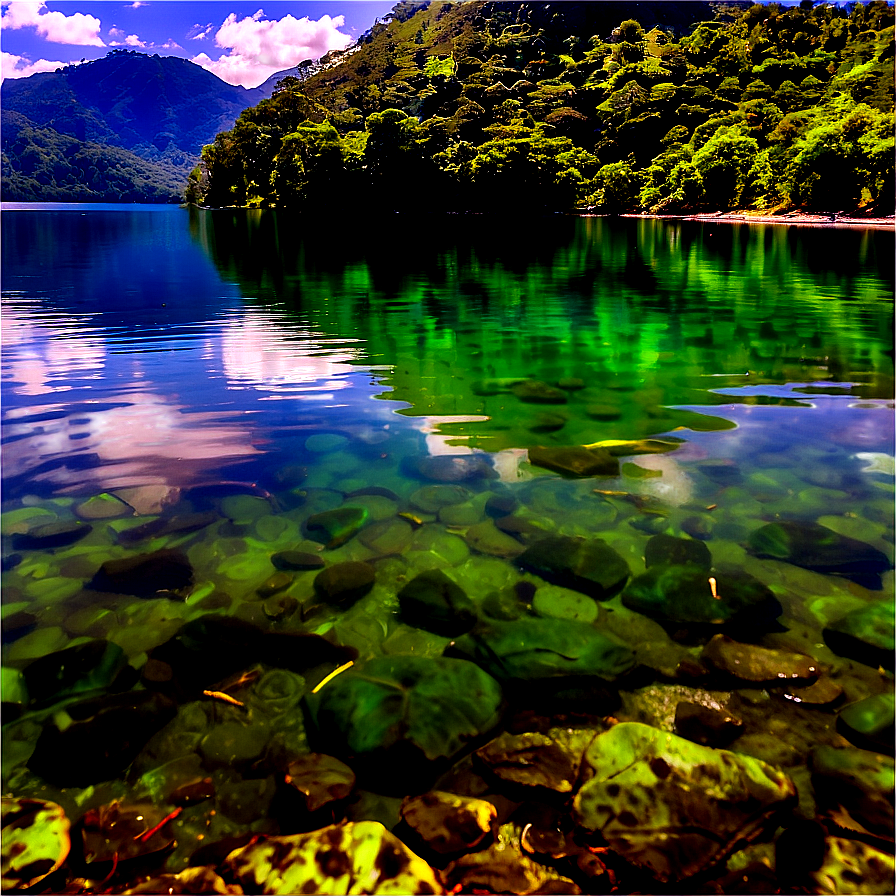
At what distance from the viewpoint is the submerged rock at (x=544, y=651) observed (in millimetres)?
4055

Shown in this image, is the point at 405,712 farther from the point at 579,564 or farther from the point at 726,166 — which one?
the point at 726,166

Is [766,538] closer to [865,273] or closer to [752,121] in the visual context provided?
[865,273]

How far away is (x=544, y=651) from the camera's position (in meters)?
4.17

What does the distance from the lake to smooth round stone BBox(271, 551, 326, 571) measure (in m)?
0.03

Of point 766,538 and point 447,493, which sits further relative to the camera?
point 447,493

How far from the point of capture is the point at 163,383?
11.0 m

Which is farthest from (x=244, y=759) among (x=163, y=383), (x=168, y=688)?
(x=163, y=383)

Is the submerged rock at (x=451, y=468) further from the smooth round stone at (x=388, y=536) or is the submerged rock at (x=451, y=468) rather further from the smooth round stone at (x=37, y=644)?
the smooth round stone at (x=37, y=644)

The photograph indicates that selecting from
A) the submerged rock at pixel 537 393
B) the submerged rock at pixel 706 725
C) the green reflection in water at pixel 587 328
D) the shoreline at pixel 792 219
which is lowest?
the submerged rock at pixel 706 725

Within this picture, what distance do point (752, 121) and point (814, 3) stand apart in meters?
81.9

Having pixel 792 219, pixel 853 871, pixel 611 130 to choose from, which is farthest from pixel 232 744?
pixel 611 130

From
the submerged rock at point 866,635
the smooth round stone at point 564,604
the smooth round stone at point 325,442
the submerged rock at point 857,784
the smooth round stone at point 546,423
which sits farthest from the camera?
the smooth round stone at point 546,423

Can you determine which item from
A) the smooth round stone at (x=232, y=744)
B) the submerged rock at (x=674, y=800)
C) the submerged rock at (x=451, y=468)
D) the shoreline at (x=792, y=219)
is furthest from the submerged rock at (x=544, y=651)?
the shoreline at (x=792, y=219)

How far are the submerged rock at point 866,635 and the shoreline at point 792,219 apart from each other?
64741mm
